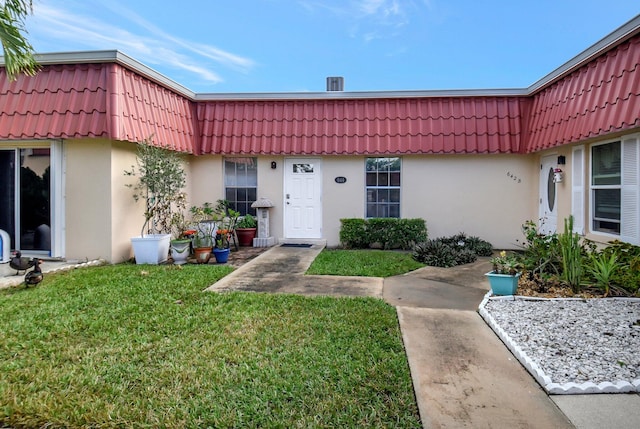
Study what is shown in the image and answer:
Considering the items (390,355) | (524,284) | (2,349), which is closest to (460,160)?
(524,284)

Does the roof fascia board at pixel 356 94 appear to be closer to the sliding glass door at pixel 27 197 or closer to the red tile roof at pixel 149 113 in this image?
the red tile roof at pixel 149 113

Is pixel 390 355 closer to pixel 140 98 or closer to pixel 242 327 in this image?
pixel 242 327

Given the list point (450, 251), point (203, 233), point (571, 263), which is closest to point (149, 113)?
point (203, 233)

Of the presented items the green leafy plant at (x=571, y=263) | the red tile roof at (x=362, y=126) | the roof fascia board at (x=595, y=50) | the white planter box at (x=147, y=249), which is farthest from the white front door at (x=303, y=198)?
the green leafy plant at (x=571, y=263)

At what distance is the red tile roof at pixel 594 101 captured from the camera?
555 cm

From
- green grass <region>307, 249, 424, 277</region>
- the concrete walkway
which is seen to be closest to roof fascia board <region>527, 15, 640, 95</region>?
the concrete walkway

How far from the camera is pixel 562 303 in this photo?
4.64m

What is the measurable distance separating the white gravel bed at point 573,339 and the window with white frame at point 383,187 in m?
5.07

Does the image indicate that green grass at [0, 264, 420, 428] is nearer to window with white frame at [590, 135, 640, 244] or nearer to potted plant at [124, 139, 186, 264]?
potted plant at [124, 139, 186, 264]

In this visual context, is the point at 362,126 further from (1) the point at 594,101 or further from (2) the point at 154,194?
(2) the point at 154,194

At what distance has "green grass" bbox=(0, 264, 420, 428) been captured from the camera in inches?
97.3

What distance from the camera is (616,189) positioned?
248 inches

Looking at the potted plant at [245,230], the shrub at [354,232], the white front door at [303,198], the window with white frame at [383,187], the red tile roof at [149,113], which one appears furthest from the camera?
the white front door at [303,198]

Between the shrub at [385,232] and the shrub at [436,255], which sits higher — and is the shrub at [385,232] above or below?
above
